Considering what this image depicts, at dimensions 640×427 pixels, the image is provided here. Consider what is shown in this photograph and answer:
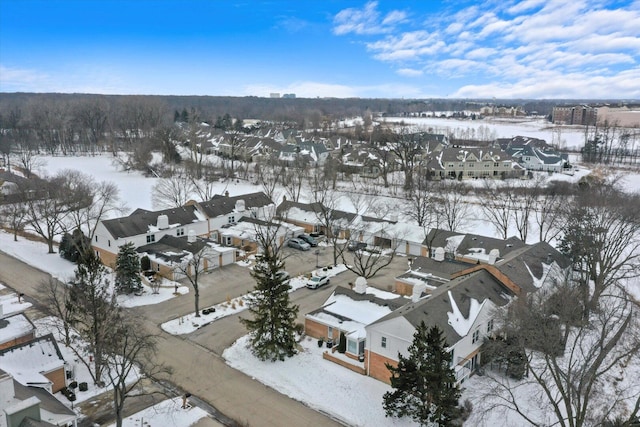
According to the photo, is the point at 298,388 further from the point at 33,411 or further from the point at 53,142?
the point at 53,142

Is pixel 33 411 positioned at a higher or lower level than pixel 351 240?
Result: higher

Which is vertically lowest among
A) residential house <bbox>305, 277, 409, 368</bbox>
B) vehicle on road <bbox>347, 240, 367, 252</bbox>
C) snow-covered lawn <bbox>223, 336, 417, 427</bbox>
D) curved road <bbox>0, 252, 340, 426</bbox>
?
snow-covered lawn <bbox>223, 336, 417, 427</bbox>

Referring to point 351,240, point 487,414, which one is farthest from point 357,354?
point 351,240

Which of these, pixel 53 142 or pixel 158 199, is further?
pixel 53 142

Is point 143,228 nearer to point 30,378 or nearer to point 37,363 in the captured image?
point 37,363

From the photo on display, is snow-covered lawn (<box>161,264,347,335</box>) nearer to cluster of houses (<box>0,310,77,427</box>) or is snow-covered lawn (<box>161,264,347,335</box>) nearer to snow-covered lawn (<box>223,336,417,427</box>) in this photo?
snow-covered lawn (<box>223,336,417,427</box>)

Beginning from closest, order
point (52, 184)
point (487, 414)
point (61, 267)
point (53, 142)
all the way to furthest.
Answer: point (487, 414)
point (61, 267)
point (52, 184)
point (53, 142)

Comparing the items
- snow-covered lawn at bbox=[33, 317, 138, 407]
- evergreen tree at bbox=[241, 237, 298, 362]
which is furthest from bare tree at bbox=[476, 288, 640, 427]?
snow-covered lawn at bbox=[33, 317, 138, 407]

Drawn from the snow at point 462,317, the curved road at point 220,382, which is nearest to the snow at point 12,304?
the curved road at point 220,382
